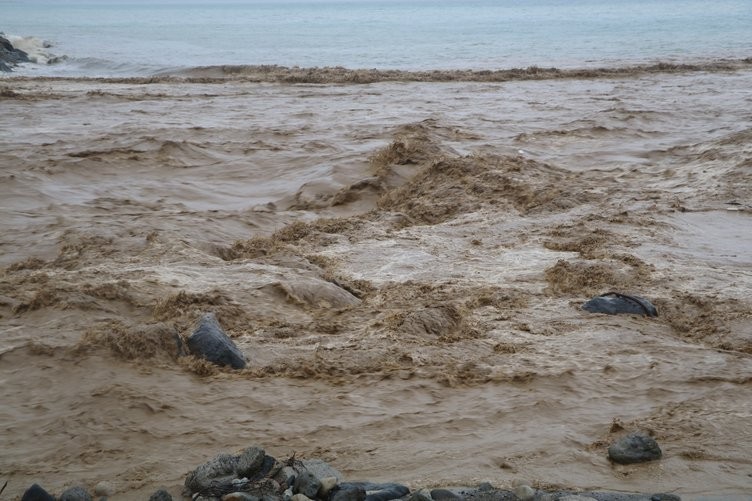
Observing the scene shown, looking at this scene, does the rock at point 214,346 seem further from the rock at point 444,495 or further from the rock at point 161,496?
the rock at point 444,495

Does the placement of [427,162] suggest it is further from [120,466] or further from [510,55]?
[510,55]

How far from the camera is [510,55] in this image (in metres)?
24.1

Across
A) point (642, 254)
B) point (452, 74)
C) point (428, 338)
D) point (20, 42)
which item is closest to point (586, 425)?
point (428, 338)

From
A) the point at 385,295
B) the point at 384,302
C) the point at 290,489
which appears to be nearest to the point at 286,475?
the point at 290,489

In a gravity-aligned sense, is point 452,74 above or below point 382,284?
above

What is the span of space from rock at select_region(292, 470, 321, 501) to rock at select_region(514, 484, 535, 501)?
815mm

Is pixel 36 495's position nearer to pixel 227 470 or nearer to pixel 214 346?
pixel 227 470

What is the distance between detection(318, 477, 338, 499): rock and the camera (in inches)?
124

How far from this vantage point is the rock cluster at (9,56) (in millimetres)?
22984

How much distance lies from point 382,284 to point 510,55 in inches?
783

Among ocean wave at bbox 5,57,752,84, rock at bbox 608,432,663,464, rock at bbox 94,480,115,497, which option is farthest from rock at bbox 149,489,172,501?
ocean wave at bbox 5,57,752,84

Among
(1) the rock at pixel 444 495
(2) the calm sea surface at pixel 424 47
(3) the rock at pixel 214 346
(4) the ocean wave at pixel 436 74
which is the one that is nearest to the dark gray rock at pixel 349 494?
(1) the rock at pixel 444 495

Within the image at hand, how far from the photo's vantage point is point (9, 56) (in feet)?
80.6

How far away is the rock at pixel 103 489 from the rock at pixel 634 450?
7.23ft
